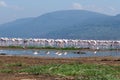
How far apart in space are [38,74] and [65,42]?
260ft

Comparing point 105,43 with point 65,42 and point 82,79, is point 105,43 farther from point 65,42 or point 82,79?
point 82,79

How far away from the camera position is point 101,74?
26.5 meters

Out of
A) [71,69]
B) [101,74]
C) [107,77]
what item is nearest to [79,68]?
[71,69]

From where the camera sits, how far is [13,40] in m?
108

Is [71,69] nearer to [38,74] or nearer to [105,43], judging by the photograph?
[38,74]

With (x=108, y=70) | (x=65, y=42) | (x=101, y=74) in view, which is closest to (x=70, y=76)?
(x=101, y=74)

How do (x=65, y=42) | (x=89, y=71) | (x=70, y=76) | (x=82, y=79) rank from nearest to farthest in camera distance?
(x=82, y=79) → (x=70, y=76) → (x=89, y=71) → (x=65, y=42)

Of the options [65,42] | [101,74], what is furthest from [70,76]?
[65,42]

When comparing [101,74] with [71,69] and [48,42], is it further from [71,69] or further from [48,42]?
[48,42]

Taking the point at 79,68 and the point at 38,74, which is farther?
the point at 79,68

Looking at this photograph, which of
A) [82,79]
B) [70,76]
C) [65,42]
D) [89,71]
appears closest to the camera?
[82,79]

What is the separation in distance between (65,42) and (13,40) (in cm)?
1076

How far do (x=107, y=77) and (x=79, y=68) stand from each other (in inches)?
201

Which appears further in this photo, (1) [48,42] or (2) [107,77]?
(1) [48,42]
